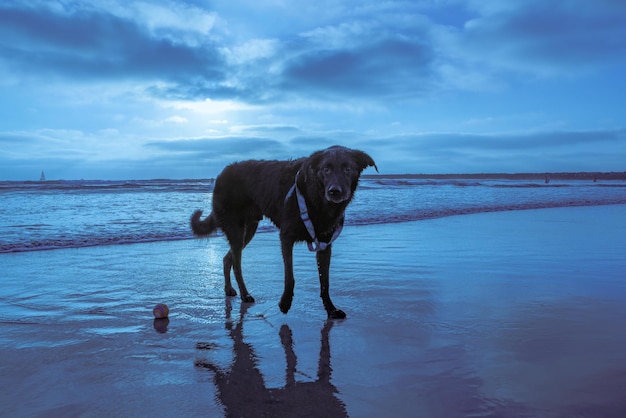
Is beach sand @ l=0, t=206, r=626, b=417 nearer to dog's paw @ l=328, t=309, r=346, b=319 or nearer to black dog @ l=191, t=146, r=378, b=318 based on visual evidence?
dog's paw @ l=328, t=309, r=346, b=319

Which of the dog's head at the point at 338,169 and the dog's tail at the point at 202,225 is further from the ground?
the dog's head at the point at 338,169

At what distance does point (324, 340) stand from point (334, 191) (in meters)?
1.37

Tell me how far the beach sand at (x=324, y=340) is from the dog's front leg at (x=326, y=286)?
0.15 metres

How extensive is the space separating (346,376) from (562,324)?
2.27m

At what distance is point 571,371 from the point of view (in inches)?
124

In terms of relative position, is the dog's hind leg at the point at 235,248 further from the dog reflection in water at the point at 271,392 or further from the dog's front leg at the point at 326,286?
the dog reflection in water at the point at 271,392

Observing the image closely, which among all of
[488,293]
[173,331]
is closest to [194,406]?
[173,331]

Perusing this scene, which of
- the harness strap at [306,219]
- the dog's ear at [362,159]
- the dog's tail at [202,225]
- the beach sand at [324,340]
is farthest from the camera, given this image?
the dog's tail at [202,225]

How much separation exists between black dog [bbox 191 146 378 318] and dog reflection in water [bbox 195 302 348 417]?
1.30 metres

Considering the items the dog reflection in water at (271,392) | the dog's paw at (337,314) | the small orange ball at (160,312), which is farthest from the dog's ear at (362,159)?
the small orange ball at (160,312)

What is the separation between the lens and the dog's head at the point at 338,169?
14.8 ft

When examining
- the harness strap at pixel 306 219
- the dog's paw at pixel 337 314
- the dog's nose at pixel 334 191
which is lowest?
the dog's paw at pixel 337 314

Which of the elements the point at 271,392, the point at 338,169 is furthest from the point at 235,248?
the point at 271,392

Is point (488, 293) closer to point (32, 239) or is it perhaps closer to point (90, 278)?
point (90, 278)
